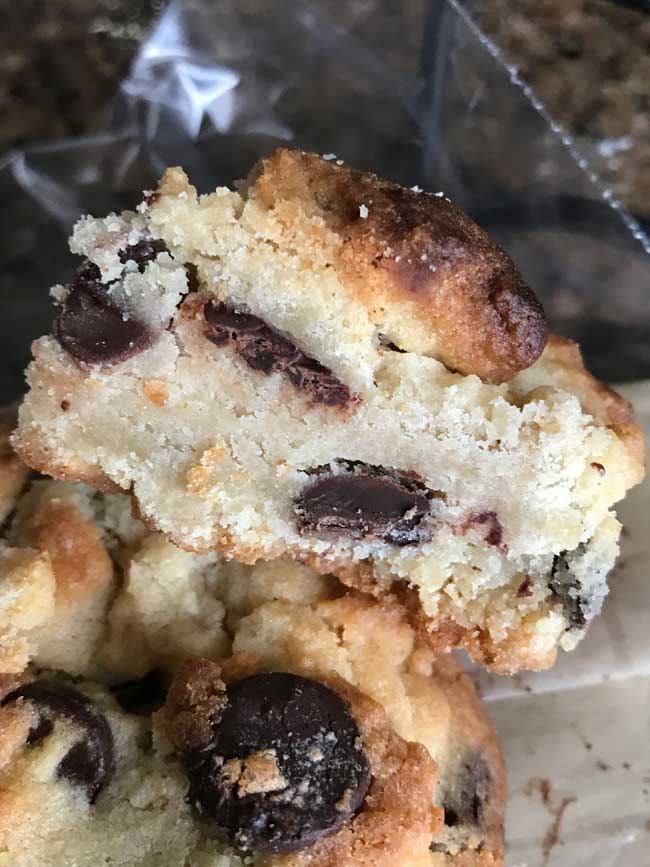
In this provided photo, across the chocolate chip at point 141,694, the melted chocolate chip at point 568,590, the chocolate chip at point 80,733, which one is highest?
the melted chocolate chip at point 568,590

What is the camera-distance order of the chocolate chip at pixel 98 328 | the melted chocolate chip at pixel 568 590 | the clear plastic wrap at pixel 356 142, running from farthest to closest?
the clear plastic wrap at pixel 356 142, the melted chocolate chip at pixel 568 590, the chocolate chip at pixel 98 328

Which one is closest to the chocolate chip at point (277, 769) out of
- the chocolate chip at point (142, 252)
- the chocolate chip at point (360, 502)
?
the chocolate chip at point (360, 502)

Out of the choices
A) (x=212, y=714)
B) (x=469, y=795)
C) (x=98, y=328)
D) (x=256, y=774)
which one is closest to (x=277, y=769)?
(x=256, y=774)

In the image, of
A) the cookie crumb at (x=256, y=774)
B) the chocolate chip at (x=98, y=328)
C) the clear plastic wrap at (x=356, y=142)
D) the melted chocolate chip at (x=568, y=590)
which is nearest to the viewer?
the cookie crumb at (x=256, y=774)

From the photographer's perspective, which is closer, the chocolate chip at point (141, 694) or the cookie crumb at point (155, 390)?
the cookie crumb at point (155, 390)

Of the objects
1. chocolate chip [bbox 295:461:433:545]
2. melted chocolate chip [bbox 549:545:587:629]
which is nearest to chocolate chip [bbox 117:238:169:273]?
chocolate chip [bbox 295:461:433:545]

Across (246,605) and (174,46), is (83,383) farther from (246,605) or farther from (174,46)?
(174,46)

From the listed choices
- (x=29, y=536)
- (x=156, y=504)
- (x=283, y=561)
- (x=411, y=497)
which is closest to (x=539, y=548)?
(x=411, y=497)

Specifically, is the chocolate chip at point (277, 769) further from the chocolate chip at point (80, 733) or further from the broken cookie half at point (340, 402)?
the broken cookie half at point (340, 402)

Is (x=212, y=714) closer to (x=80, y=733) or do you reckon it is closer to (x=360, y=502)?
(x=80, y=733)
